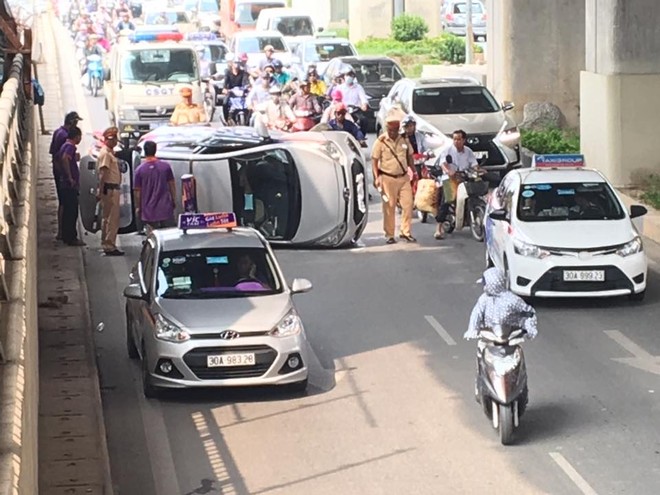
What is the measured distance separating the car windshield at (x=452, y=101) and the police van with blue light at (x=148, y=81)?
19.3ft

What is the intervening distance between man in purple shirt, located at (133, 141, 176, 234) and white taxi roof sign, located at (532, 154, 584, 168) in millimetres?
4772

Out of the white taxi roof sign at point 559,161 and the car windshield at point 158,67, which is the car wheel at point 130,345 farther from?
the car windshield at point 158,67

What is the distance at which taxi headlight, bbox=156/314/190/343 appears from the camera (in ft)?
45.7

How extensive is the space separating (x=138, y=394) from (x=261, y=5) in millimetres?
47684

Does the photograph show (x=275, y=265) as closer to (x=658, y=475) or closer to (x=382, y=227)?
(x=658, y=475)

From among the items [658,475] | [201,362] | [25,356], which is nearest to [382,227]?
[201,362]

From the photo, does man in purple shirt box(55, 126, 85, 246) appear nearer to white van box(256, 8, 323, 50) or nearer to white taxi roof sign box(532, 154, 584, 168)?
white taxi roof sign box(532, 154, 584, 168)

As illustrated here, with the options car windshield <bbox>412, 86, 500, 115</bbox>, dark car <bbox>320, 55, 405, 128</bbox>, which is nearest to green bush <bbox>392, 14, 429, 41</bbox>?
dark car <bbox>320, 55, 405, 128</bbox>

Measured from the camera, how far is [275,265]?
49.7 feet

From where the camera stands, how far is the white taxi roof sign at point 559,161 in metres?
19.3

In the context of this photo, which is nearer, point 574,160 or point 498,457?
point 498,457

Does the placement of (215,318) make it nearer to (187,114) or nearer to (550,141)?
(187,114)

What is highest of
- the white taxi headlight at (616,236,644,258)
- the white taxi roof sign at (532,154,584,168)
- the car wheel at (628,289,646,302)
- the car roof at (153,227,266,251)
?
the white taxi roof sign at (532,154,584,168)

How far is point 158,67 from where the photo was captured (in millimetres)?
34406
